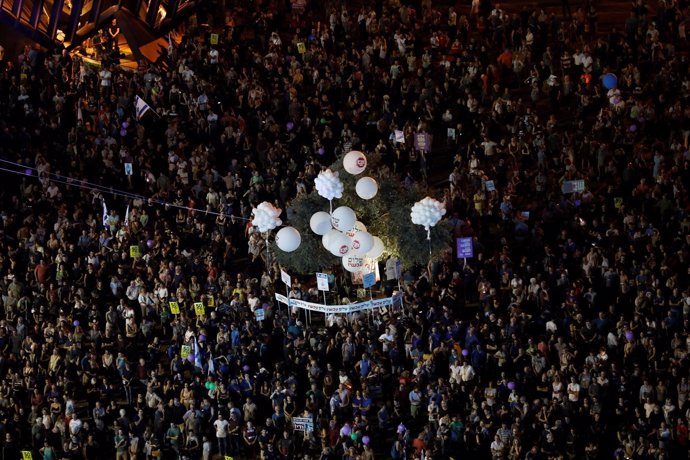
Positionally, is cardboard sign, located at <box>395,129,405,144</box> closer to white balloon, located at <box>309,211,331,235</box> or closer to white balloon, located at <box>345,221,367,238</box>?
white balloon, located at <box>345,221,367,238</box>

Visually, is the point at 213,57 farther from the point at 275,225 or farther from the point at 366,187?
the point at 275,225

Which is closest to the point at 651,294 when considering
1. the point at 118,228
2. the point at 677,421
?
the point at 677,421

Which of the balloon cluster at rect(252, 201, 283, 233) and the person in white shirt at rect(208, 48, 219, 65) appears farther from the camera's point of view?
the person in white shirt at rect(208, 48, 219, 65)

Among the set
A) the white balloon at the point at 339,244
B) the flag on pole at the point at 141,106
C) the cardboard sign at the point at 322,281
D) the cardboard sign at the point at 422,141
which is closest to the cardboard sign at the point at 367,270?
the cardboard sign at the point at 322,281

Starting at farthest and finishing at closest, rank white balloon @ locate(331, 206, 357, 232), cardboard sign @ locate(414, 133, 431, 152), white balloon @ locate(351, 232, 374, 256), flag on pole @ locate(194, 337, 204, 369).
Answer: cardboard sign @ locate(414, 133, 431, 152)
flag on pole @ locate(194, 337, 204, 369)
white balloon @ locate(351, 232, 374, 256)
white balloon @ locate(331, 206, 357, 232)

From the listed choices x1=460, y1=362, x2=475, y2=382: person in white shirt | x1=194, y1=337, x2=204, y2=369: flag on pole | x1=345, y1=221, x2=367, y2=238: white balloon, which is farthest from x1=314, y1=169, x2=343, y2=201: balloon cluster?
x1=194, y1=337, x2=204, y2=369: flag on pole

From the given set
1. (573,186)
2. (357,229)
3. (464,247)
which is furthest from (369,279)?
(573,186)

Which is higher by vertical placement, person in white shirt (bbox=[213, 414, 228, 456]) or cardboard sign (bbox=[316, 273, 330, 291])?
cardboard sign (bbox=[316, 273, 330, 291])
